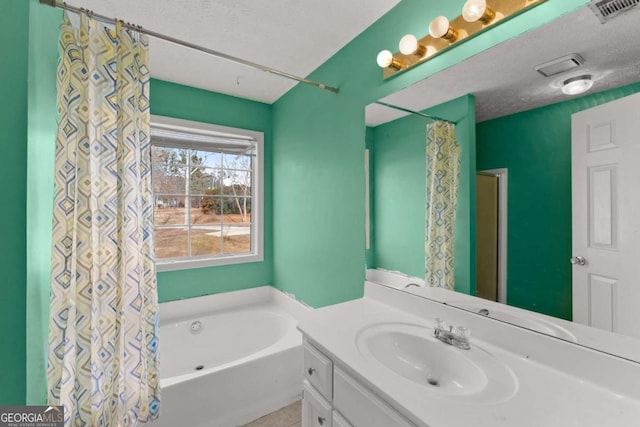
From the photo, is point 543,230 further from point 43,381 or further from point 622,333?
point 43,381

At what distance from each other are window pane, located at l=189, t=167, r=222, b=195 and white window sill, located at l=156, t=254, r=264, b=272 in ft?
2.46

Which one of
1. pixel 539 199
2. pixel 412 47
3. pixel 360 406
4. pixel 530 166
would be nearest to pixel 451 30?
pixel 412 47

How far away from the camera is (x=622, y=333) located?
77 cm

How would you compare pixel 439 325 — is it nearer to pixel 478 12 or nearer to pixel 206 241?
pixel 478 12

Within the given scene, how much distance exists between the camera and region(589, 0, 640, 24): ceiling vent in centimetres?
74

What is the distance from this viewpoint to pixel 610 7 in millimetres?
760

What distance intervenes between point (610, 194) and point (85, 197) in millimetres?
1918

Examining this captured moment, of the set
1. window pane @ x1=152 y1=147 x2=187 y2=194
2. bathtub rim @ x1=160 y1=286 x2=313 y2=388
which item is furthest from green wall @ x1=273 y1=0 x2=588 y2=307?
window pane @ x1=152 y1=147 x2=187 y2=194

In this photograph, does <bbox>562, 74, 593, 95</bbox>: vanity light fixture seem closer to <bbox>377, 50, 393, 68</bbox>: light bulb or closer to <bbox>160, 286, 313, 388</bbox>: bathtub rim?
<bbox>377, 50, 393, 68</bbox>: light bulb

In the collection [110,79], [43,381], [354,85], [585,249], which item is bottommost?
[43,381]

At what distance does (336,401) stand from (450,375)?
0.41 meters

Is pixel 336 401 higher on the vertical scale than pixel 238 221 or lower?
lower

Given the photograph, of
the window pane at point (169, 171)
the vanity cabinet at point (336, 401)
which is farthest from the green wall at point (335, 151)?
the window pane at point (169, 171)

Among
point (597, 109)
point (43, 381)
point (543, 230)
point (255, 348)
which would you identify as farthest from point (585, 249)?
point (255, 348)
